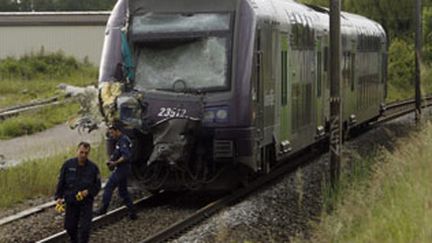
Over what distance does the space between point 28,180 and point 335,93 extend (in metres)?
5.43

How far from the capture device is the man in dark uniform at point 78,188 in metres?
10.4

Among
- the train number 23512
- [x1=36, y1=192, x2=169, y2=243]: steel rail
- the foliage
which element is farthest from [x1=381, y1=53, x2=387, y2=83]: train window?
the foliage

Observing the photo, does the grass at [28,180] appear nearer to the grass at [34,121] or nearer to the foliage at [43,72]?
the grass at [34,121]

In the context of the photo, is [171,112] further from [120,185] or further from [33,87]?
[33,87]

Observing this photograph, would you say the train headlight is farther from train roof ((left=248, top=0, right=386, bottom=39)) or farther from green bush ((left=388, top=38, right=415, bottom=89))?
green bush ((left=388, top=38, right=415, bottom=89))

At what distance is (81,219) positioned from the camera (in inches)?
423

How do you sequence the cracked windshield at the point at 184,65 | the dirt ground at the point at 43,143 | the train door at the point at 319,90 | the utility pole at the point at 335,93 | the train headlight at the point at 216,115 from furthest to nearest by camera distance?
the dirt ground at the point at 43,143
the train door at the point at 319,90
the utility pole at the point at 335,93
the cracked windshield at the point at 184,65
the train headlight at the point at 216,115

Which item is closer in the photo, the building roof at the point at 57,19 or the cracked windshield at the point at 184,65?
the cracked windshield at the point at 184,65

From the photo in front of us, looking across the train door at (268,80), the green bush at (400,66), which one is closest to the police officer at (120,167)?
the train door at (268,80)

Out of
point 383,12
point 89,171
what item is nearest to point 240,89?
point 89,171

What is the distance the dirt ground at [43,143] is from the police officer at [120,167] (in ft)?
22.0

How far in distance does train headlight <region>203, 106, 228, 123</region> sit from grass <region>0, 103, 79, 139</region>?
14690 mm

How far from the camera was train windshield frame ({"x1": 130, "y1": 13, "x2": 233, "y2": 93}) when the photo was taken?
13453 mm

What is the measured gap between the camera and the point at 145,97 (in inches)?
532
